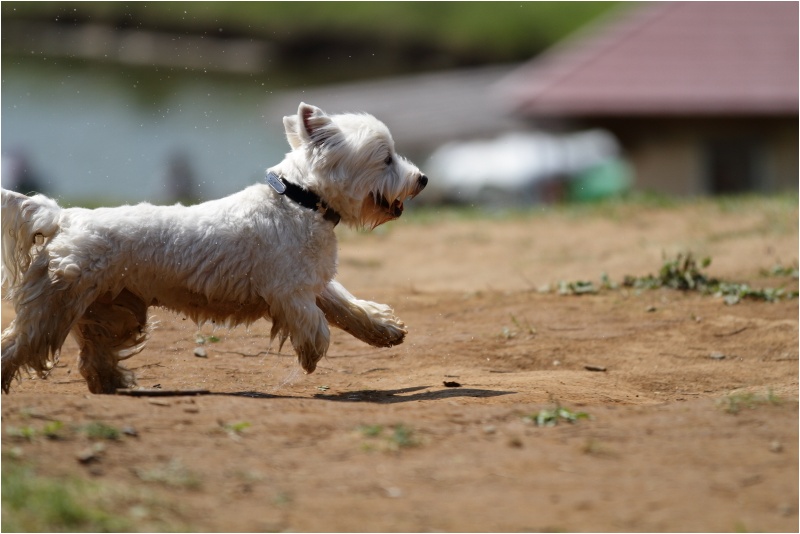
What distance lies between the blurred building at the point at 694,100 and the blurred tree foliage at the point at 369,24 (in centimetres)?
2438

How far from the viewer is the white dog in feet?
21.2

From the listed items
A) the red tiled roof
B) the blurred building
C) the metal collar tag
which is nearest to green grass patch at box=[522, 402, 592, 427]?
the metal collar tag

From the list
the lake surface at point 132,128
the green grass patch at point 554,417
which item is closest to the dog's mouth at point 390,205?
the green grass patch at point 554,417

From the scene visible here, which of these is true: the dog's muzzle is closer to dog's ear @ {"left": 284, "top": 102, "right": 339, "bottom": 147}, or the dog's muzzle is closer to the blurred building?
dog's ear @ {"left": 284, "top": 102, "right": 339, "bottom": 147}

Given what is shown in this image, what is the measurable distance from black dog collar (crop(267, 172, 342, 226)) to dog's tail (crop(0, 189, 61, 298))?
129cm

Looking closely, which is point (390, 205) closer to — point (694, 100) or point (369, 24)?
point (694, 100)

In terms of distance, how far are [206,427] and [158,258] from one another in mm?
1580

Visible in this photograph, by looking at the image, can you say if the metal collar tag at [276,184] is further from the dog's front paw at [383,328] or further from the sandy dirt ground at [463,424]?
the sandy dirt ground at [463,424]

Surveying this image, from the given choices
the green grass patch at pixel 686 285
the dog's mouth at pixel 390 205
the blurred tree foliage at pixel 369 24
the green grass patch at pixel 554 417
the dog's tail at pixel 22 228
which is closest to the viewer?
the green grass patch at pixel 554 417

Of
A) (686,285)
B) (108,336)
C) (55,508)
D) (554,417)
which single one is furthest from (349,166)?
(686,285)

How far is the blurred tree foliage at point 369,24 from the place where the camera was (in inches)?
1854

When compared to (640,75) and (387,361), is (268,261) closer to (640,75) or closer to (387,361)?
(387,361)

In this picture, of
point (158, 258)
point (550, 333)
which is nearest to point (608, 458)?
point (158, 258)

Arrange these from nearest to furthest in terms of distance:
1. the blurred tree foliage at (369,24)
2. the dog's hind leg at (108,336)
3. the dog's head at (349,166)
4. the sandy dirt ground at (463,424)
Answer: the sandy dirt ground at (463,424) → the dog's hind leg at (108,336) → the dog's head at (349,166) → the blurred tree foliage at (369,24)
